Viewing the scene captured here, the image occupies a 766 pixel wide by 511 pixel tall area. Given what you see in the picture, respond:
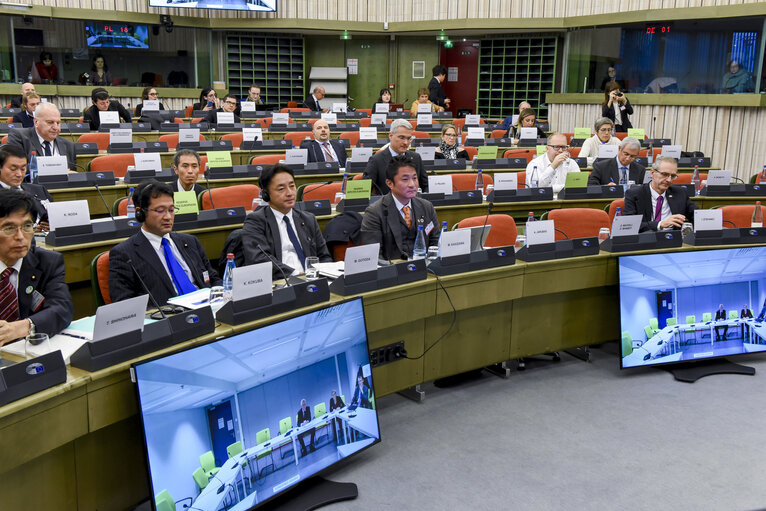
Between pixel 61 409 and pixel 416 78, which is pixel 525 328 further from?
pixel 416 78

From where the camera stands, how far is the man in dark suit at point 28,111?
331 inches

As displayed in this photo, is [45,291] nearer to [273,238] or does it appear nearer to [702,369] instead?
[273,238]

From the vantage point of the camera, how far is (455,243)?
364 centimetres

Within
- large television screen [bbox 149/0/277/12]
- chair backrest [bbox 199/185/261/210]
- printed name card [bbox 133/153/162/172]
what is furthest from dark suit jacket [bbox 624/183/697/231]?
large television screen [bbox 149/0/277/12]

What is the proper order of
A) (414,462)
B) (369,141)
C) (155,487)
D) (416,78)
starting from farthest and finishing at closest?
(416,78)
(369,141)
(414,462)
(155,487)

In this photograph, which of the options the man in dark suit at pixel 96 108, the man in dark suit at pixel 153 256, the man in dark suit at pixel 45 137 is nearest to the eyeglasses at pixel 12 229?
the man in dark suit at pixel 153 256

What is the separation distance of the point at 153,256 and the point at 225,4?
12.5 meters

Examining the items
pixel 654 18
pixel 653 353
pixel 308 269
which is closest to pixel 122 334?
pixel 308 269

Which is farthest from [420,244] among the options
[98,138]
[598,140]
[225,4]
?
[225,4]

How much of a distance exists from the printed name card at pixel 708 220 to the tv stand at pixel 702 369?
0.84 meters

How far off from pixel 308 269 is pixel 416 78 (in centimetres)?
1370

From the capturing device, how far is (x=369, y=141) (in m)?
9.01

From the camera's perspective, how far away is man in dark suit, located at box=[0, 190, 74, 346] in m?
2.71

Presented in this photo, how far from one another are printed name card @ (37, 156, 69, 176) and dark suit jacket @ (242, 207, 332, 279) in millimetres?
2596
